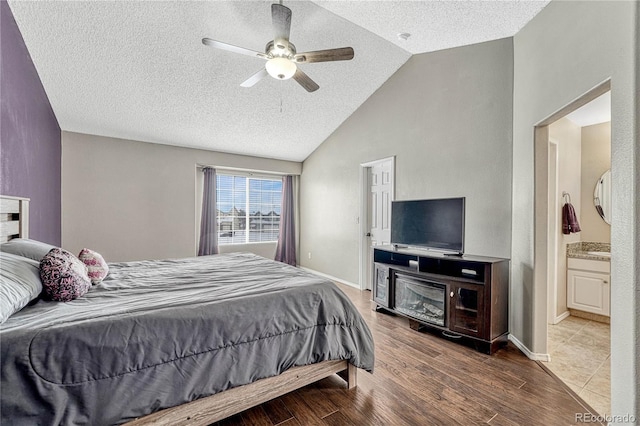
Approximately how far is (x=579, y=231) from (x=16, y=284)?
5012 mm

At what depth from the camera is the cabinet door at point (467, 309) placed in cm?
258

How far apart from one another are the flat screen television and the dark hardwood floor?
41.7 inches

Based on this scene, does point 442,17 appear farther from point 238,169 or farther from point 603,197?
point 238,169

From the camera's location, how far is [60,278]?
1553 mm

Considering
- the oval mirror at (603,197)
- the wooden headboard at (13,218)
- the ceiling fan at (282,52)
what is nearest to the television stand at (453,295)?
the oval mirror at (603,197)

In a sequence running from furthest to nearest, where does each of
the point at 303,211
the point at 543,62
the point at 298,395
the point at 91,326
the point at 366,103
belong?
the point at 303,211 → the point at 366,103 → the point at 543,62 → the point at 298,395 → the point at 91,326

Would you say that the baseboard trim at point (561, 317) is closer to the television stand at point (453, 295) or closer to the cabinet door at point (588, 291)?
the cabinet door at point (588, 291)

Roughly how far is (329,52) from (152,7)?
1.77m

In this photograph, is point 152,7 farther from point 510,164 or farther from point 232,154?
point 510,164

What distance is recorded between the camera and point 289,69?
2.31 meters

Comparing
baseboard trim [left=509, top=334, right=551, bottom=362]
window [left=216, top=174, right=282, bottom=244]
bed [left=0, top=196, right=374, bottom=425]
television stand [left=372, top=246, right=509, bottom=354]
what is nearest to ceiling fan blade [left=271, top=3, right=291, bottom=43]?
bed [left=0, top=196, right=374, bottom=425]

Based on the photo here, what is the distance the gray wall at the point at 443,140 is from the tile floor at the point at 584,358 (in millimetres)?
1007

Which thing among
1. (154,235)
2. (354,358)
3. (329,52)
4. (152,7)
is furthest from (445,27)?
(154,235)

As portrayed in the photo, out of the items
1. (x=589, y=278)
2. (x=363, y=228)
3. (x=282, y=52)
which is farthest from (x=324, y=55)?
(x=589, y=278)
